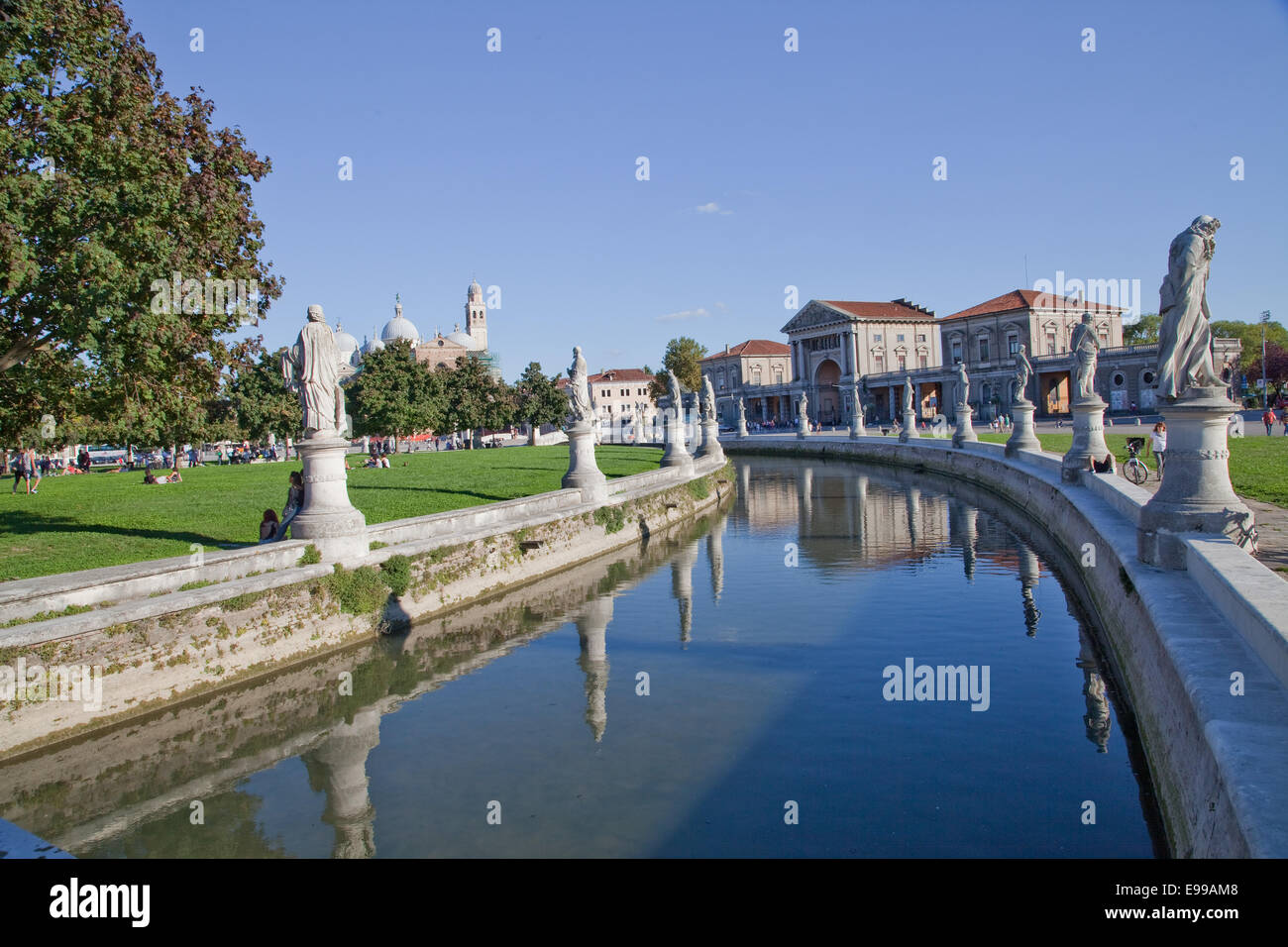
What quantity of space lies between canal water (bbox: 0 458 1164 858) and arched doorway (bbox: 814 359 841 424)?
86.3m

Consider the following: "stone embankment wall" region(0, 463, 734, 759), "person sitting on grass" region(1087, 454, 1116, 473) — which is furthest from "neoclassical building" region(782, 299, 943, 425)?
"stone embankment wall" region(0, 463, 734, 759)

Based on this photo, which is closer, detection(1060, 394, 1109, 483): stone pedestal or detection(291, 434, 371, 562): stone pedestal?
detection(291, 434, 371, 562): stone pedestal

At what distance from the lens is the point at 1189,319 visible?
823 cm

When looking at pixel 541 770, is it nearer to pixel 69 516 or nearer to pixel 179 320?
pixel 179 320

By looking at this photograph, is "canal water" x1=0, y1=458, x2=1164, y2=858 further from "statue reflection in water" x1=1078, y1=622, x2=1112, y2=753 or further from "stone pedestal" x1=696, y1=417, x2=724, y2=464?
"stone pedestal" x1=696, y1=417, x2=724, y2=464

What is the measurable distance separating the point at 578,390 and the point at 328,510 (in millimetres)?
8668

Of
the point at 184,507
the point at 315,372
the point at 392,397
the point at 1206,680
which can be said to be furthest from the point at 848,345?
the point at 1206,680

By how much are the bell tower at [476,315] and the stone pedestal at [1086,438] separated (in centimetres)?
11924

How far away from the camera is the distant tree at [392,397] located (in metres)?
48.1

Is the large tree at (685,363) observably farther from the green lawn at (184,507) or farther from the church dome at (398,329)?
the green lawn at (184,507)

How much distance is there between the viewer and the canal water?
6.54 meters

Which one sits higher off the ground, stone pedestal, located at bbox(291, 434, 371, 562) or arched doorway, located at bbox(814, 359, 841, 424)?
arched doorway, located at bbox(814, 359, 841, 424)
